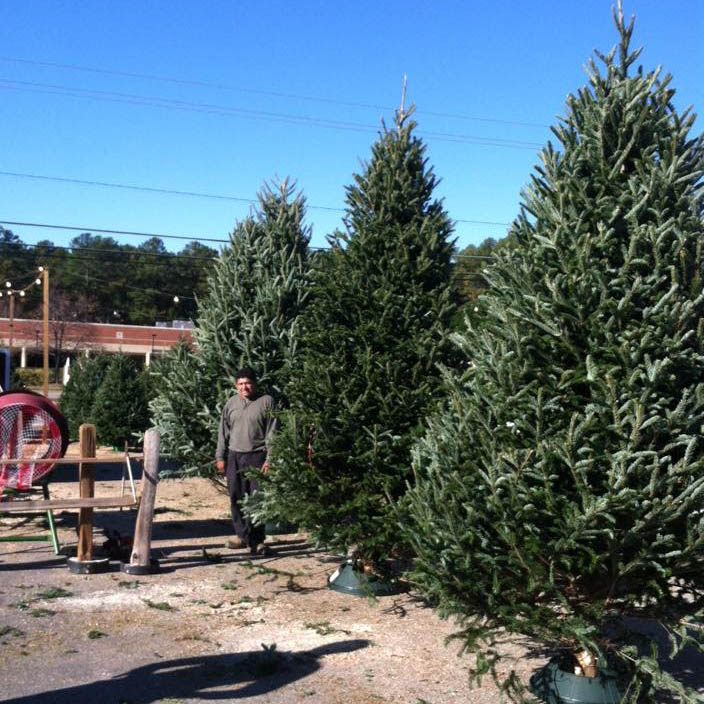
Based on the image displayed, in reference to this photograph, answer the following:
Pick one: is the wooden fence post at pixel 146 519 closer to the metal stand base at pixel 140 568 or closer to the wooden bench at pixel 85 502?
the metal stand base at pixel 140 568

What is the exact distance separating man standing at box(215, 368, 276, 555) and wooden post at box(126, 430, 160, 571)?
3.37ft

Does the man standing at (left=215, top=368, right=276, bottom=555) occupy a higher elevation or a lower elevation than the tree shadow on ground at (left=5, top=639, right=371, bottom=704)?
higher

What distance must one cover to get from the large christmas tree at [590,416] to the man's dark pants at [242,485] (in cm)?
444

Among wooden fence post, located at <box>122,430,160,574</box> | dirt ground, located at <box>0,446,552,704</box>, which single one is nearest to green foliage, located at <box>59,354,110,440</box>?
dirt ground, located at <box>0,446,552,704</box>

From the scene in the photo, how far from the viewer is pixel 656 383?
430 centimetres

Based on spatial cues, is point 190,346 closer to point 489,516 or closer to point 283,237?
point 283,237

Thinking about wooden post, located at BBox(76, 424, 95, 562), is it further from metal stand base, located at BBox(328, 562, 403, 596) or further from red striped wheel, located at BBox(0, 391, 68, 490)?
metal stand base, located at BBox(328, 562, 403, 596)

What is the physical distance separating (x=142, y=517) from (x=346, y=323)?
269 cm

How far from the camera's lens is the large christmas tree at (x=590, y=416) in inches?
167

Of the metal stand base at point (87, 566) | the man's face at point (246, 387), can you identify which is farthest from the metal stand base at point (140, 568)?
the man's face at point (246, 387)

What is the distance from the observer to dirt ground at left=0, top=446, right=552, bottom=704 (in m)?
5.21

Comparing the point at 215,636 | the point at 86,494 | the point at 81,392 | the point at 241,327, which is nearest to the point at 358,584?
the point at 215,636

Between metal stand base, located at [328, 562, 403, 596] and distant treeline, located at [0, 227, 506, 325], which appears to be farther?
distant treeline, located at [0, 227, 506, 325]

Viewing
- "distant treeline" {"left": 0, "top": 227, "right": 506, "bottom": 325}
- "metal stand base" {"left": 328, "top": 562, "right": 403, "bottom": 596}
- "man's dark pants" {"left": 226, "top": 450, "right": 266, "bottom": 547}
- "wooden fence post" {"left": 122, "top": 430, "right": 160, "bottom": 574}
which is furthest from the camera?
"distant treeline" {"left": 0, "top": 227, "right": 506, "bottom": 325}
